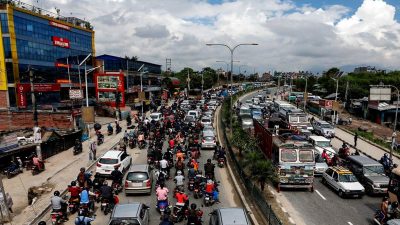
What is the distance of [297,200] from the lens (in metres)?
19.8

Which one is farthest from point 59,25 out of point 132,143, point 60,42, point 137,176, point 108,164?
point 137,176

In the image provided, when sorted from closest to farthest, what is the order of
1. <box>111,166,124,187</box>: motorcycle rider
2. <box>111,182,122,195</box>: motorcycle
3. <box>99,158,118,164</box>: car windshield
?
1. <box>111,166,124,187</box>: motorcycle rider
2. <box>111,182,122,195</box>: motorcycle
3. <box>99,158,118,164</box>: car windshield

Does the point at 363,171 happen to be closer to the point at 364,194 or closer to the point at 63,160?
the point at 364,194

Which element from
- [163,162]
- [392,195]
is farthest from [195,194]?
[392,195]

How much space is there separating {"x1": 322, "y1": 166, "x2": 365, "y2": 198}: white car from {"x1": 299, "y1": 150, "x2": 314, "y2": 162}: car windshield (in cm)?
215

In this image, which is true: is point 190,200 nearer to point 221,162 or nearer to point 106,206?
point 106,206

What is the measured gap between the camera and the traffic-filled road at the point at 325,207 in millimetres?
17094

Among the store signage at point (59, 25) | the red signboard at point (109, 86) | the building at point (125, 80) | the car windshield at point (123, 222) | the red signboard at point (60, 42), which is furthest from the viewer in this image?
the building at point (125, 80)

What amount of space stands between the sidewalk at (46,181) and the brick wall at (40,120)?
275 inches

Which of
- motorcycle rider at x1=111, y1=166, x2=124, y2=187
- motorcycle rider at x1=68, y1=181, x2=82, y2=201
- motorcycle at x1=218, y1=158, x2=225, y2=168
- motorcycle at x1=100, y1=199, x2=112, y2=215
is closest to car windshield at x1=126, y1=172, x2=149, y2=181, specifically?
motorcycle rider at x1=111, y1=166, x2=124, y2=187

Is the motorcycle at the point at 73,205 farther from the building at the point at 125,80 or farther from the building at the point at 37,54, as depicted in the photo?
the building at the point at 125,80

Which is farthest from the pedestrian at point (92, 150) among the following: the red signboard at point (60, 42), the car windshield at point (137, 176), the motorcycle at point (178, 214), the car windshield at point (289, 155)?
the red signboard at point (60, 42)

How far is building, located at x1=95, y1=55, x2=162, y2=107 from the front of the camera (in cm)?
5988

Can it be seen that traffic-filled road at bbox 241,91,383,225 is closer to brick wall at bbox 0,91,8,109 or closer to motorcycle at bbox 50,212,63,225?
motorcycle at bbox 50,212,63,225
